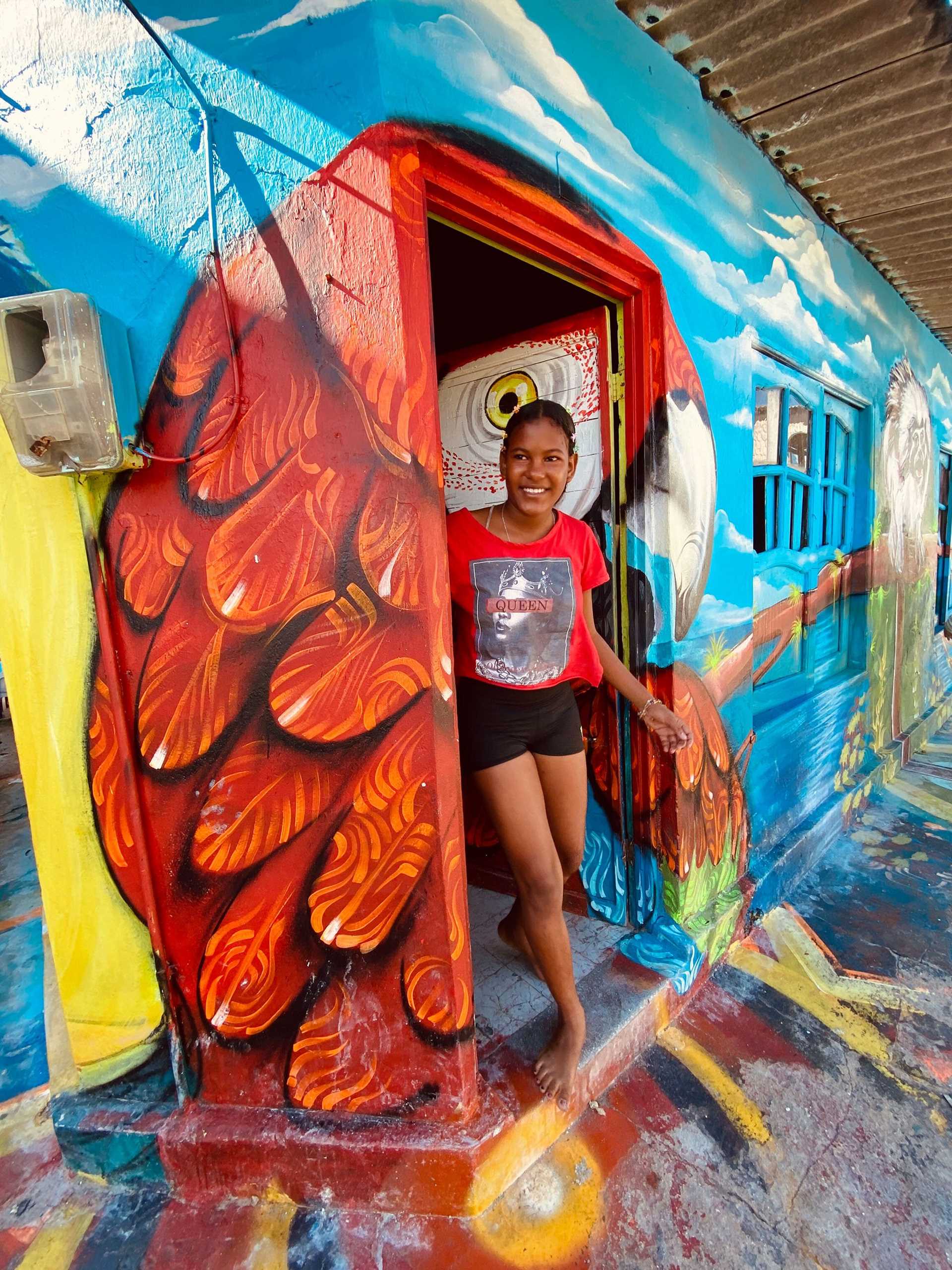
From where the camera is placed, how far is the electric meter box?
1.57m

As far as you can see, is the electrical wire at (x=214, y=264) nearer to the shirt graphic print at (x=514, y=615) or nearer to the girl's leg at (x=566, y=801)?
the shirt graphic print at (x=514, y=615)

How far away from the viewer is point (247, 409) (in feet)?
5.50

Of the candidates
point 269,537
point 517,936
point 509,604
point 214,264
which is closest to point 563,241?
point 214,264

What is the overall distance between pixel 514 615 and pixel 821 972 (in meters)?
2.35

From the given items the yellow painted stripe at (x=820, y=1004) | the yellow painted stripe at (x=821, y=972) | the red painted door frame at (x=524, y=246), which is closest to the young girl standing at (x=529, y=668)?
the red painted door frame at (x=524, y=246)

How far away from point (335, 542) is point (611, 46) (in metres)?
2.17

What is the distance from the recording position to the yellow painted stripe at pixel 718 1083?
2047 millimetres

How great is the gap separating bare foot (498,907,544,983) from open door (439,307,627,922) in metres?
0.49

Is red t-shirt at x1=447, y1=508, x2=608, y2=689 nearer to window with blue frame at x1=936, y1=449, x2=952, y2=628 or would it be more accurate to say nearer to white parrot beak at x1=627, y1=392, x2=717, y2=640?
white parrot beak at x1=627, y1=392, x2=717, y2=640

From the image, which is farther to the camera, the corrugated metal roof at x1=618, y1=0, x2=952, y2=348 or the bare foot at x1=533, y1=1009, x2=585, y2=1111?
the corrugated metal roof at x1=618, y1=0, x2=952, y2=348

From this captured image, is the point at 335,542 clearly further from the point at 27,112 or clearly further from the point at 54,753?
the point at 27,112

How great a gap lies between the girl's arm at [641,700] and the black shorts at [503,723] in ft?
0.97

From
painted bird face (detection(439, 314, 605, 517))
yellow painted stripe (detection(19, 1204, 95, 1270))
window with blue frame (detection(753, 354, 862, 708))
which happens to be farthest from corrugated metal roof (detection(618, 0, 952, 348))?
yellow painted stripe (detection(19, 1204, 95, 1270))

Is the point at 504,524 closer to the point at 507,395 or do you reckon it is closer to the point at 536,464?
the point at 536,464
